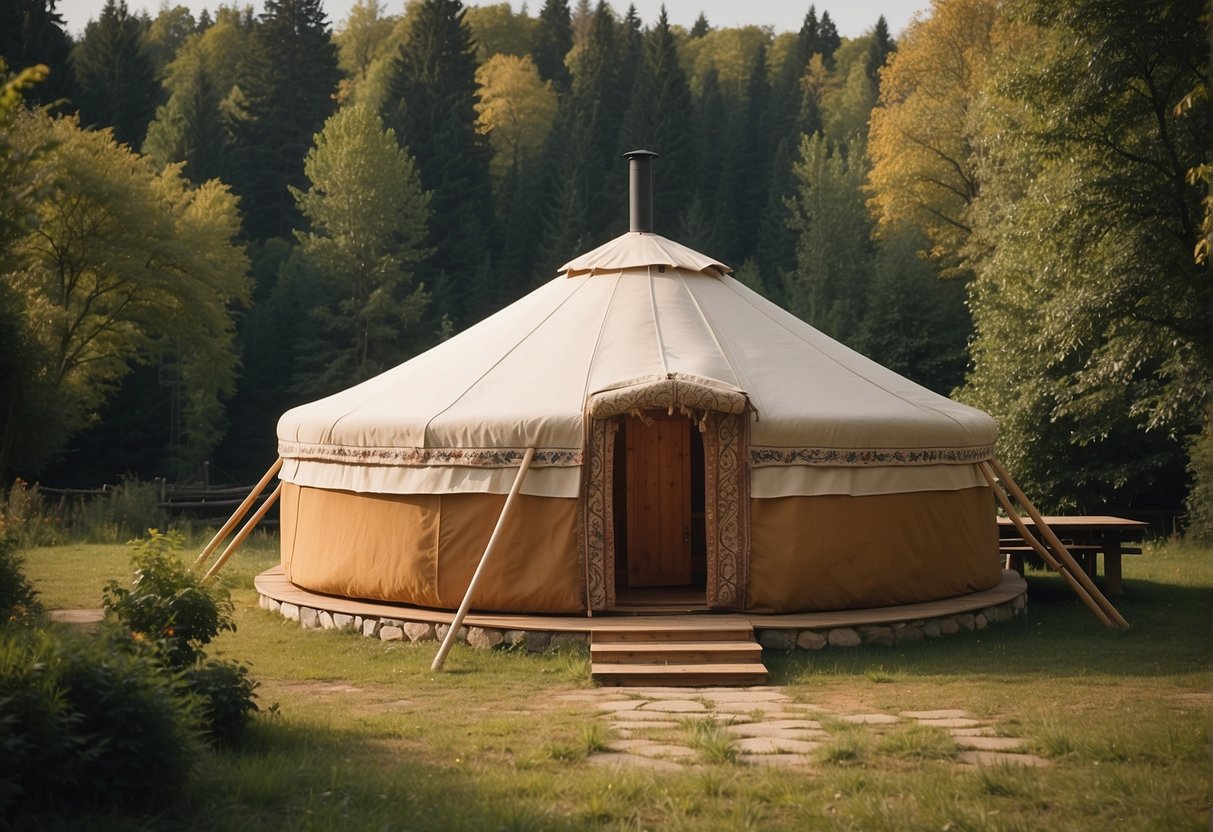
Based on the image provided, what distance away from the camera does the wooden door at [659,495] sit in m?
9.28

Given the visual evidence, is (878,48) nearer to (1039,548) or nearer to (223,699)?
(1039,548)

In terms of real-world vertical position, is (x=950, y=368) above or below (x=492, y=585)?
above

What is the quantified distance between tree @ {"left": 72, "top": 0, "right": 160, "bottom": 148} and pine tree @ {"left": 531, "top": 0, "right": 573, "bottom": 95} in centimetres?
1823

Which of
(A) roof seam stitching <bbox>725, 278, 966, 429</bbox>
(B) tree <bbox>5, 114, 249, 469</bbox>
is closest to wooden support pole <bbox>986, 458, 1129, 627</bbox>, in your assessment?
(A) roof seam stitching <bbox>725, 278, 966, 429</bbox>

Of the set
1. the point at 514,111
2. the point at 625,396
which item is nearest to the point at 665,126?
the point at 514,111

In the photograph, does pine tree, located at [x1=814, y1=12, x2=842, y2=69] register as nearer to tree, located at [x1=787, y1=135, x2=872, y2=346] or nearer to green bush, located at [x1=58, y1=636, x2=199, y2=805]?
tree, located at [x1=787, y1=135, x2=872, y2=346]

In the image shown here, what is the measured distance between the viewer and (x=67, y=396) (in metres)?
19.3

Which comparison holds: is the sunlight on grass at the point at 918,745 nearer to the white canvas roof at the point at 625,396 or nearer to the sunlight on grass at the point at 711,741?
the sunlight on grass at the point at 711,741

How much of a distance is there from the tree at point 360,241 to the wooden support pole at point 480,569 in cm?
1985

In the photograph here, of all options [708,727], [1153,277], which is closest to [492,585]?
[708,727]

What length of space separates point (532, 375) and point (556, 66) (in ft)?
133

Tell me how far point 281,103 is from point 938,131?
65.0ft

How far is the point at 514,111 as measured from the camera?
3978 centimetres

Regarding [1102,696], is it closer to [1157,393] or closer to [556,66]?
[1157,393]
